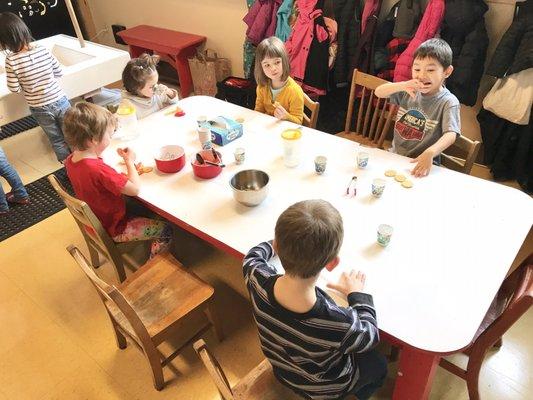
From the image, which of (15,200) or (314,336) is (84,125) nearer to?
(314,336)

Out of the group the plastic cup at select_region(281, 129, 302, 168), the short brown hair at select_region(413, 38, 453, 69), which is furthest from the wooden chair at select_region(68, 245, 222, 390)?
the short brown hair at select_region(413, 38, 453, 69)

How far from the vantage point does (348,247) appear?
4.44 feet

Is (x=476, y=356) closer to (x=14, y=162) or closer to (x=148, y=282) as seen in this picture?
(x=148, y=282)

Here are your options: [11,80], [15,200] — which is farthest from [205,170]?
[15,200]

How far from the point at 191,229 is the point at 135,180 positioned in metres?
0.38

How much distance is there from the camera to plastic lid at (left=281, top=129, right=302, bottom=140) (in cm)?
185

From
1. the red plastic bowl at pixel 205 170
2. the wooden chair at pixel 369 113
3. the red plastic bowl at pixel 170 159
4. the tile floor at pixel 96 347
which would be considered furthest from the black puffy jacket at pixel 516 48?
the red plastic bowl at pixel 170 159

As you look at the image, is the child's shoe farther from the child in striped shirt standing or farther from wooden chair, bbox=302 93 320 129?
wooden chair, bbox=302 93 320 129

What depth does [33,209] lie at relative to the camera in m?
2.75

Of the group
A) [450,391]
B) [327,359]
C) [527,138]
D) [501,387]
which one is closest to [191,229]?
[327,359]

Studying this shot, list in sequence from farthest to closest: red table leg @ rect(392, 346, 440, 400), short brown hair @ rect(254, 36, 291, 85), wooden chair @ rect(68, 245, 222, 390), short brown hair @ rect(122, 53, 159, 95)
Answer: short brown hair @ rect(122, 53, 159, 95)
short brown hair @ rect(254, 36, 291, 85)
wooden chair @ rect(68, 245, 222, 390)
red table leg @ rect(392, 346, 440, 400)

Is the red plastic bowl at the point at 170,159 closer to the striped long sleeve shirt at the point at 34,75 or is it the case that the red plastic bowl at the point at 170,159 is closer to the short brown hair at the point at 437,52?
the short brown hair at the point at 437,52

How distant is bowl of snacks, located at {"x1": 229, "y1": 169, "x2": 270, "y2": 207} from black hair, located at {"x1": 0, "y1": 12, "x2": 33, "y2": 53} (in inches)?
70.0

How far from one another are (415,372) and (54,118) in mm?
2685
